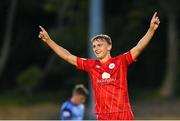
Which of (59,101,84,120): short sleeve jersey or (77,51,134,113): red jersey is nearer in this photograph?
(77,51,134,113): red jersey

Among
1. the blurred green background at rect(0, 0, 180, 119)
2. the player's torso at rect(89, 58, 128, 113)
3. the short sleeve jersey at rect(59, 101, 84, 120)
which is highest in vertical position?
the blurred green background at rect(0, 0, 180, 119)

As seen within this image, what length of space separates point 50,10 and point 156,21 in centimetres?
2621

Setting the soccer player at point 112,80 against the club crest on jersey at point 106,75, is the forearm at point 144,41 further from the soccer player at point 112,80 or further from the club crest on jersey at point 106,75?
the club crest on jersey at point 106,75

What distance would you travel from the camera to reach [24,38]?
121 ft

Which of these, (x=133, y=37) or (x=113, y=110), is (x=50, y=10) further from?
(x=113, y=110)

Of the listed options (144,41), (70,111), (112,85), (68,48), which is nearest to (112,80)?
(112,85)

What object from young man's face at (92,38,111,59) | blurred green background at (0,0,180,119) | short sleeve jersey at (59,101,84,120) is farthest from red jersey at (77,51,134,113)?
blurred green background at (0,0,180,119)

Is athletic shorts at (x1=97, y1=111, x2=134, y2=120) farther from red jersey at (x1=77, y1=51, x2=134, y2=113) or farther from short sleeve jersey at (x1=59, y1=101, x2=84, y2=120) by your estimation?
short sleeve jersey at (x1=59, y1=101, x2=84, y2=120)

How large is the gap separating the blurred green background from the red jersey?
2151cm

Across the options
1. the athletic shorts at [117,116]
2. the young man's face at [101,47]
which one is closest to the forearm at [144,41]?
the young man's face at [101,47]

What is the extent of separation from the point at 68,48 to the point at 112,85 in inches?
985

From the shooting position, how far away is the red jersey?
26.3 ft

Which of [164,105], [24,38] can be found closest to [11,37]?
[24,38]

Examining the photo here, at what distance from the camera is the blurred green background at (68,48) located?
1289 inches
